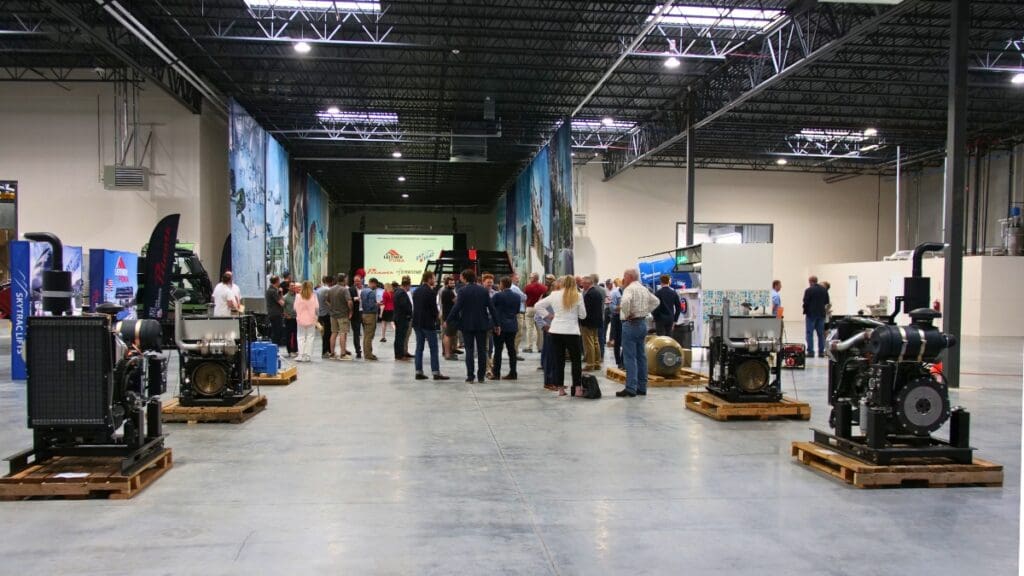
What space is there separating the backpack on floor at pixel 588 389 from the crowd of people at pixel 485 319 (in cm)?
13

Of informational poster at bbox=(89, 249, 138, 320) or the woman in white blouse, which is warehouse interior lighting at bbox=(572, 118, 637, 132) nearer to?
informational poster at bbox=(89, 249, 138, 320)

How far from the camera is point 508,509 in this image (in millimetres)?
4145

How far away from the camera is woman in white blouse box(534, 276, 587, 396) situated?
27.4ft

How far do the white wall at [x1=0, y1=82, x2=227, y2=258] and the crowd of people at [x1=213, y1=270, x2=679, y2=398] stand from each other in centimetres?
814

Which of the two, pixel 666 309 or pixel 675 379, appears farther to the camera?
pixel 666 309

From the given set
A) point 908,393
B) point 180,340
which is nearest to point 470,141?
point 180,340

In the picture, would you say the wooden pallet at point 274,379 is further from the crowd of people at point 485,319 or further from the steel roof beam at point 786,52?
the steel roof beam at point 786,52

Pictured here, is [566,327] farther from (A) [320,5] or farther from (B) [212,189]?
(B) [212,189]

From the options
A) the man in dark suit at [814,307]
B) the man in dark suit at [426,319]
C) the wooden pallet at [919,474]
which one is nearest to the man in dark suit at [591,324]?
the man in dark suit at [426,319]

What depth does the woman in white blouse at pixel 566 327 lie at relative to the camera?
8.35m

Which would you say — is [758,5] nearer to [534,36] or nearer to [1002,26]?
[534,36]

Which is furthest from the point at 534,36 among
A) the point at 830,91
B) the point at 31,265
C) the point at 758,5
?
the point at 31,265

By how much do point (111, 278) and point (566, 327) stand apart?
7.78 metres

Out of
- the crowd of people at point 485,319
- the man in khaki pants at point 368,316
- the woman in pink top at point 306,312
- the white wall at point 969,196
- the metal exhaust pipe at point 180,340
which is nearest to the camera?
the metal exhaust pipe at point 180,340
